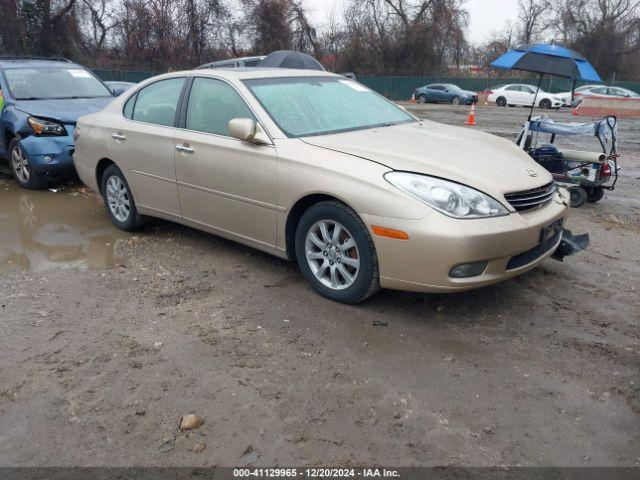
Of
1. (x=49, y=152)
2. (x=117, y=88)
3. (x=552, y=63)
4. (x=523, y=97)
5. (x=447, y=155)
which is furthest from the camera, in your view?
(x=523, y=97)

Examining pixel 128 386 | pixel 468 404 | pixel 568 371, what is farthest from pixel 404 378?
pixel 128 386

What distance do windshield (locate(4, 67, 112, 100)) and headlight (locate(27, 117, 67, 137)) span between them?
0.74 metres

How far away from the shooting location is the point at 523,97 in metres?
31.9

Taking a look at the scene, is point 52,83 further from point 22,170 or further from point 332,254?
point 332,254

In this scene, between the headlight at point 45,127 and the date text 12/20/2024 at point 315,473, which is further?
the headlight at point 45,127

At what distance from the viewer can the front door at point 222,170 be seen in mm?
4258

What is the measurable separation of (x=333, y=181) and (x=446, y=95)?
32315 mm

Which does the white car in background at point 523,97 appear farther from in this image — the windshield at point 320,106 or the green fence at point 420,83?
the windshield at point 320,106

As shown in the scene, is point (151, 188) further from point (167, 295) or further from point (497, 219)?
point (497, 219)

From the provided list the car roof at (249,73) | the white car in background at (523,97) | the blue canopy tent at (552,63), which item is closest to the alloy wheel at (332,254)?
the car roof at (249,73)

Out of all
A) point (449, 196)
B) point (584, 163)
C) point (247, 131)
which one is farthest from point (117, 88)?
point (449, 196)

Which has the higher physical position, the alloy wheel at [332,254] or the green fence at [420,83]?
the green fence at [420,83]

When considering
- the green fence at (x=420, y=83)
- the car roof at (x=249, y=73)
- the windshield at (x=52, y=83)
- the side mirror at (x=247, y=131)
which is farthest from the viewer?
the green fence at (x=420, y=83)

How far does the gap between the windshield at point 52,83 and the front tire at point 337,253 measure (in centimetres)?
569
